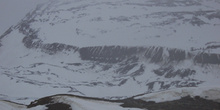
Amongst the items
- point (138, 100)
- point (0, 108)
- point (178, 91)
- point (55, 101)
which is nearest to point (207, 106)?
point (178, 91)

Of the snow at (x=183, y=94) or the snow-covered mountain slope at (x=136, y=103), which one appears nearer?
the snow-covered mountain slope at (x=136, y=103)

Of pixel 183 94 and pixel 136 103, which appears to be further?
pixel 183 94

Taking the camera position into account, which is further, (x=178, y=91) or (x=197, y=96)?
(x=178, y=91)

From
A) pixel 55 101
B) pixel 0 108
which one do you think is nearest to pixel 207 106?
pixel 55 101

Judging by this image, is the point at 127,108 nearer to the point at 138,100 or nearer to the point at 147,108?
the point at 147,108

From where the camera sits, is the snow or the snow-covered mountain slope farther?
the snow

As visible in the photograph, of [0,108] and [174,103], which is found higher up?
[0,108]

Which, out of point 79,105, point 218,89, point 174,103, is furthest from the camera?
point 218,89

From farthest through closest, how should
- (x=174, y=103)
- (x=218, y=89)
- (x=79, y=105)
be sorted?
(x=218, y=89), (x=174, y=103), (x=79, y=105)

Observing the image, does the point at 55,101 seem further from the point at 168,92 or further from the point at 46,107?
the point at 168,92

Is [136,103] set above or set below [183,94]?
below
